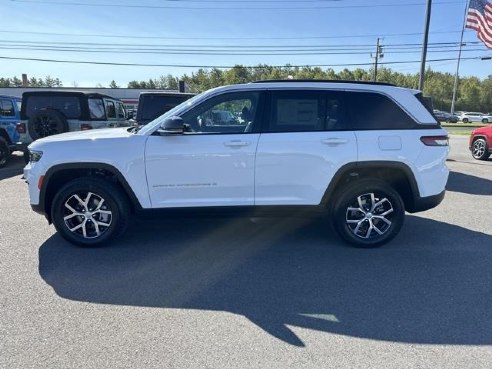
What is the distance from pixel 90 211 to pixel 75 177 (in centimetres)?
45

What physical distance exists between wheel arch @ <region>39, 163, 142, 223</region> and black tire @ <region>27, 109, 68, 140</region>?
16.3 ft

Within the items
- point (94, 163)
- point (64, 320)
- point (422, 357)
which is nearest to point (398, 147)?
point (422, 357)

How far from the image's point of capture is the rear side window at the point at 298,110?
4.23m

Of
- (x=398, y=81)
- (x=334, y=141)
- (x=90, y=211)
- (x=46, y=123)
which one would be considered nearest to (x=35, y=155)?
(x=90, y=211)

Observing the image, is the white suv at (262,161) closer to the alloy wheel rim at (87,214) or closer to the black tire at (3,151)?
the alloy wheel rim at (87,214)

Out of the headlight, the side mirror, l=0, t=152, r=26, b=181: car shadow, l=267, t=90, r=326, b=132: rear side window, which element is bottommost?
l=0, t=152, r=26, b=181: car shadow

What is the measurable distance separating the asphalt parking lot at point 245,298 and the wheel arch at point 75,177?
577 mm

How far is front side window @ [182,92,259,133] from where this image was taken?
13.8 ft

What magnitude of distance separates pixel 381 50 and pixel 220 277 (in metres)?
54.5

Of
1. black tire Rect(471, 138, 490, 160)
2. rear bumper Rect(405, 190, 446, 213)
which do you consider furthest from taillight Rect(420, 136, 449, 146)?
black tire Rect(471, 138, 490, 160)

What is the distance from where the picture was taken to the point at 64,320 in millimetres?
2953

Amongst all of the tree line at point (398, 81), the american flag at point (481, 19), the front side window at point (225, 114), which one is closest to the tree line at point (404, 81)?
the tree line at point (398, 81)

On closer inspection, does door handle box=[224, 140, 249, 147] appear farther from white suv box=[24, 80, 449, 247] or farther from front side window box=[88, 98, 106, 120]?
front side window box=[88, 98, 106, 120]

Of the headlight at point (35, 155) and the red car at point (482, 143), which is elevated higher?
the headlight at point (35, 155)
